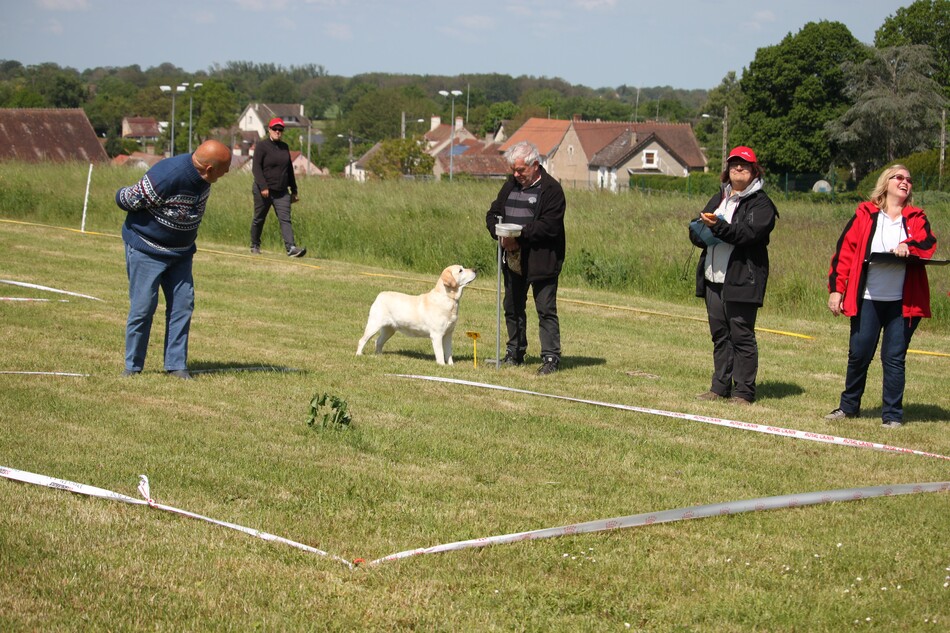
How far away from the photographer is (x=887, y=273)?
315 inches

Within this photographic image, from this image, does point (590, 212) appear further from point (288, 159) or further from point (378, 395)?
point (378, 395)

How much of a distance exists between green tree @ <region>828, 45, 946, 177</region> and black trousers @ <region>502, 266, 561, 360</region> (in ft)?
189

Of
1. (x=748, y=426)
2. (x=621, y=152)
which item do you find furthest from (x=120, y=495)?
(x=621, y=152)

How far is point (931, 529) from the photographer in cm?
561

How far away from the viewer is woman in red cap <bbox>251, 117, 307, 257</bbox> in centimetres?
1756

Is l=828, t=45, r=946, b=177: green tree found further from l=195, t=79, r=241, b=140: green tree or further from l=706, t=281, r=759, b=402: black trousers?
l=195, t=79, r=241, b=140: green tree

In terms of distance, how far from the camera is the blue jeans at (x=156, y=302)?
794 cm

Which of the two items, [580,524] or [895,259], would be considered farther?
[895,259]

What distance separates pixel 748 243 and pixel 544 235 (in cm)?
196

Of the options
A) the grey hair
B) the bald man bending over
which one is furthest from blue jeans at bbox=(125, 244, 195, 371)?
the grey hair

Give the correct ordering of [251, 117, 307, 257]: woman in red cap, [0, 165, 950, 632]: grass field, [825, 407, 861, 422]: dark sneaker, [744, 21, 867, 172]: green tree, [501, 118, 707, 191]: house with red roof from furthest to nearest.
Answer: [501, 118, 707, 191]: house with red roof
[744, 21, 867, 172]: green tree
[251, 117, 307, 257]: woman in red cap
[825, 407, 861, 422]: dark sneaker
[0, 165, 950, 632]: grass field

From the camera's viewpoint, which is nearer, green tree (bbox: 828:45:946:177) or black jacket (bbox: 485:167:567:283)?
black jacket (bbox: 485:167:567:283)

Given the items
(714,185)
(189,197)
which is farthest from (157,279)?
(714,185)

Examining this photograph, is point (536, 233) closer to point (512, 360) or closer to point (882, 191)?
point (512, 360)
